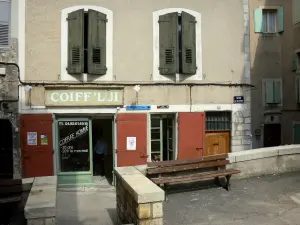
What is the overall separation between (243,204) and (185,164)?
5.22 ft

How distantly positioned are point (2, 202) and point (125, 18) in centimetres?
716

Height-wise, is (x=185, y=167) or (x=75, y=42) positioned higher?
(x=75, y=42)

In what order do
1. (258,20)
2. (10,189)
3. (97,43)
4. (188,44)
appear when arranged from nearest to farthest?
(10,189), (97,43), (188,44), (258,20)

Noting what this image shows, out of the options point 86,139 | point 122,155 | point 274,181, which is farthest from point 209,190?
point 86,139

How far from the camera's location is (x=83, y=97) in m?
11.1

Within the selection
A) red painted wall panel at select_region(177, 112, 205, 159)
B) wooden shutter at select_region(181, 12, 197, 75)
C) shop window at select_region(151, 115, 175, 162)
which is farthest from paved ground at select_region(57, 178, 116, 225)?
wooden shutter at select_region(181, 12, 197, 75)

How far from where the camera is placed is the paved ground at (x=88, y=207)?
7.53 m

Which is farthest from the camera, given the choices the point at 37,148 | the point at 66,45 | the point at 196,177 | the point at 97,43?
A: the point at 97,43

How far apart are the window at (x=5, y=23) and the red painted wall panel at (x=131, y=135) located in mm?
4006

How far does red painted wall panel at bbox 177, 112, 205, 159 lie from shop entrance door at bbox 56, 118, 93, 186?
115 inches

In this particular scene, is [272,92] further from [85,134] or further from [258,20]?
[85,134]

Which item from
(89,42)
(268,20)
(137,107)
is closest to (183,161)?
(137,107)

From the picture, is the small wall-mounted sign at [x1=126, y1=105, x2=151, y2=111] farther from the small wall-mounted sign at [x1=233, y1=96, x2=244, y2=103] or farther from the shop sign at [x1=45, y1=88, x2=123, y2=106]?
the small wall-mounted sign at [x1=233, y1=96, x2=244, y2=103]

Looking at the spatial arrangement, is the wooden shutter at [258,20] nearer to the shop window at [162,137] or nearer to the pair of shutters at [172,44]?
the pair of shutters at [172,44]
